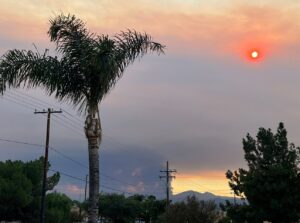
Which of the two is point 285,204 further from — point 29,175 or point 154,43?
point 29,175

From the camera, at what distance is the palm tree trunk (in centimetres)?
1778

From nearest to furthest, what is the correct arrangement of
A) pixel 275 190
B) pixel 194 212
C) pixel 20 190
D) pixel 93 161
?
pixel 93 161 < pixel 275 190 < pixel 20 190 < pixel 194 212

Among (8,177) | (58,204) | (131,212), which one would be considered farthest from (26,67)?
(131,212)

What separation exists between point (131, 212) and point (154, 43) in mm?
85772

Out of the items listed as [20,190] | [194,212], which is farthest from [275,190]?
[20,190]

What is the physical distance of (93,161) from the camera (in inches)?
706

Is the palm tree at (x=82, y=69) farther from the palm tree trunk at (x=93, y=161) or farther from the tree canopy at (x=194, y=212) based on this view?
the tree canopy at (x=194, y=212)

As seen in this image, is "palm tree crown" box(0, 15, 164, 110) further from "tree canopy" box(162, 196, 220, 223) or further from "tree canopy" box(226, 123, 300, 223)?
"tree canopy" box(162, 196, 220, 223)

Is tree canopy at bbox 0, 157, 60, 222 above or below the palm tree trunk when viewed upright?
above

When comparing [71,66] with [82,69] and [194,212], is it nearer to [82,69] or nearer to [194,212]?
[82,69]

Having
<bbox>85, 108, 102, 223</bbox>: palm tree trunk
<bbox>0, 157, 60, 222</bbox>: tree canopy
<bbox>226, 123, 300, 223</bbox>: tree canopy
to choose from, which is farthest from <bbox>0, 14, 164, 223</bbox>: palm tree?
<bbox>0, 157, 60, 222</bbox>: tree canopy

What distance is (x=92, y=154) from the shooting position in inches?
706

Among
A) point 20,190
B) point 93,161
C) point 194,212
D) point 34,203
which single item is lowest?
point 93,161

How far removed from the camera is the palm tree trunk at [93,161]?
700 inches
